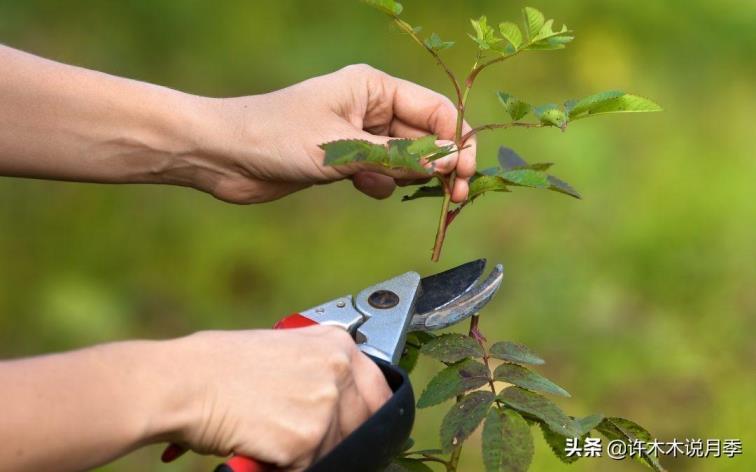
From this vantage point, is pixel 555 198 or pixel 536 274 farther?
pixel 555 198

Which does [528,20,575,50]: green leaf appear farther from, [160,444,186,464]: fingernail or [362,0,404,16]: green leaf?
[160,444,186,464]: fingernail

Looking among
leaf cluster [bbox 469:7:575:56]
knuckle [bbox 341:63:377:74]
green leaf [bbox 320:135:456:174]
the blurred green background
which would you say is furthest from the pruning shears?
the blurred green background

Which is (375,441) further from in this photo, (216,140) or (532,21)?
(216,140)

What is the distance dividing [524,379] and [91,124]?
0.97m

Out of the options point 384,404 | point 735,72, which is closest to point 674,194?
point 735,72

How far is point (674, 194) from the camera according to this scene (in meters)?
4.01

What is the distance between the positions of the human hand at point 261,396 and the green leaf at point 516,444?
237 mm

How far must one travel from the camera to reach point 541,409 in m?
1.50

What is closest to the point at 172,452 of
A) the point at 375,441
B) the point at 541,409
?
the point at 375,441

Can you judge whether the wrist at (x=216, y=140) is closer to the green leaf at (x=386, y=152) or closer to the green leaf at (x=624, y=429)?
the green leaf at (x=386, y=152)

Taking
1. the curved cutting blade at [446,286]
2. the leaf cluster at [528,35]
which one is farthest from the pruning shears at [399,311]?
the leaf cluster at [528,35]

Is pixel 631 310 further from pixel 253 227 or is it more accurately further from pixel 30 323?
pixel 30 323

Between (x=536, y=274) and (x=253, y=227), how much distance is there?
1.08m

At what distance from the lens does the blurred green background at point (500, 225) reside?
3.58 metres
